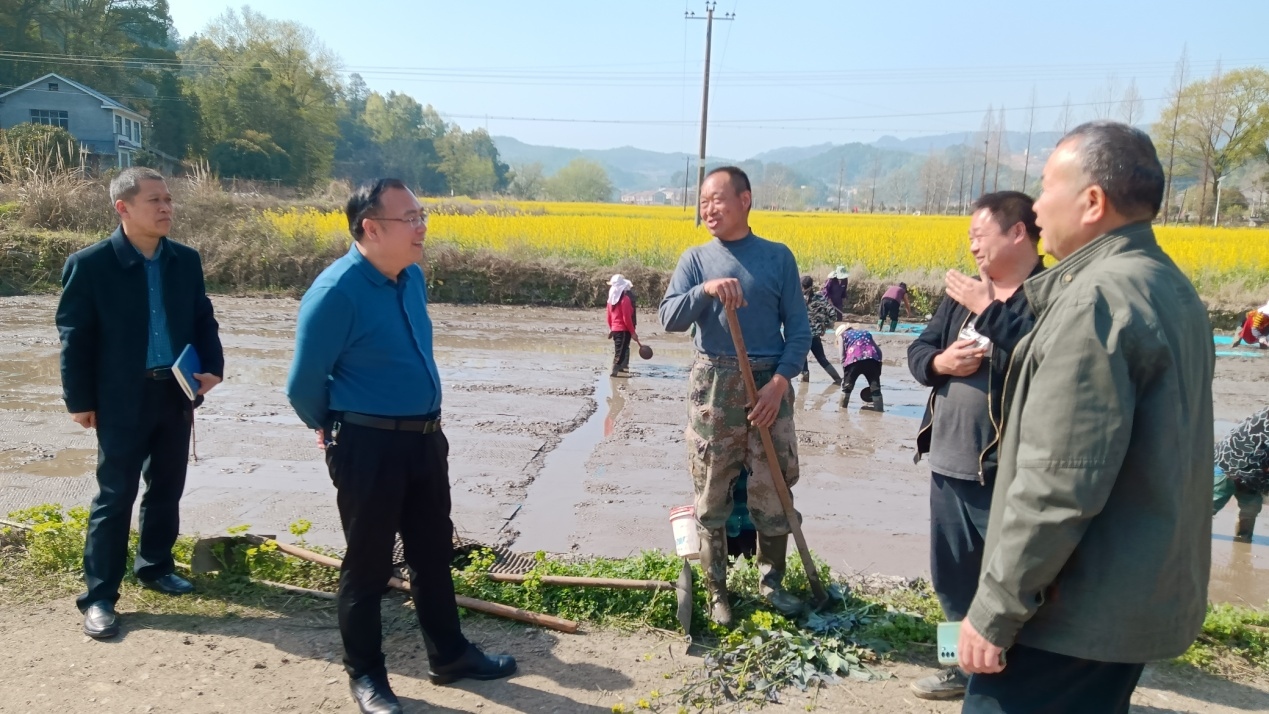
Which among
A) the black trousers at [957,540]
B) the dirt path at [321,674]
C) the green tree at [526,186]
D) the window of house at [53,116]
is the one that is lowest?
the dirt path at [321,674]

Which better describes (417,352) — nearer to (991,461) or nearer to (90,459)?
(991,461)

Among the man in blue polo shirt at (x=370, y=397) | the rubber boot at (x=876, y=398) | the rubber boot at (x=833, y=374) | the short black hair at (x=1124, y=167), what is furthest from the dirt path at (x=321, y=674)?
the rubber boot at (x=833, y=374)

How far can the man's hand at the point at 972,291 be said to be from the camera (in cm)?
300

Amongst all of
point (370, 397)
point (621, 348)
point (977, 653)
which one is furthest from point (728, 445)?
point (621, 348)

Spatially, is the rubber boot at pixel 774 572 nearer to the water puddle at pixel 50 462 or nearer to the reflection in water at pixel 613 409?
the reflection in water at pixel 613 409

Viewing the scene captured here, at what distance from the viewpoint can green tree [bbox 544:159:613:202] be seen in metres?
111

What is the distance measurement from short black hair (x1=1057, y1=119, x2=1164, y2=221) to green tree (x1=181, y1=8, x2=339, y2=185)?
52.3 meters

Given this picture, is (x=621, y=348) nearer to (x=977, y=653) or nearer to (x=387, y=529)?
(x=387, y=529)

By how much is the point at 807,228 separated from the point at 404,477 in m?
21.8

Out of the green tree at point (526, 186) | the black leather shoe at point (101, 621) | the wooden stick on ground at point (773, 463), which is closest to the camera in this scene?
the wooden stick on ground at point (773, 463)

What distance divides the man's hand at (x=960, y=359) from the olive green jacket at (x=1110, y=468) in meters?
1.10

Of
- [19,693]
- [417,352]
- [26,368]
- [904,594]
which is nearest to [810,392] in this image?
[904,594]

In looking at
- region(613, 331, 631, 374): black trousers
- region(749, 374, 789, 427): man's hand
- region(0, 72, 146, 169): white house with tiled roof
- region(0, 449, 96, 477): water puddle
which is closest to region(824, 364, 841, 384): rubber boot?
region(613, 331, 631, 374): black trousers

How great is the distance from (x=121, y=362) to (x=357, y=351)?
1.48 metres
